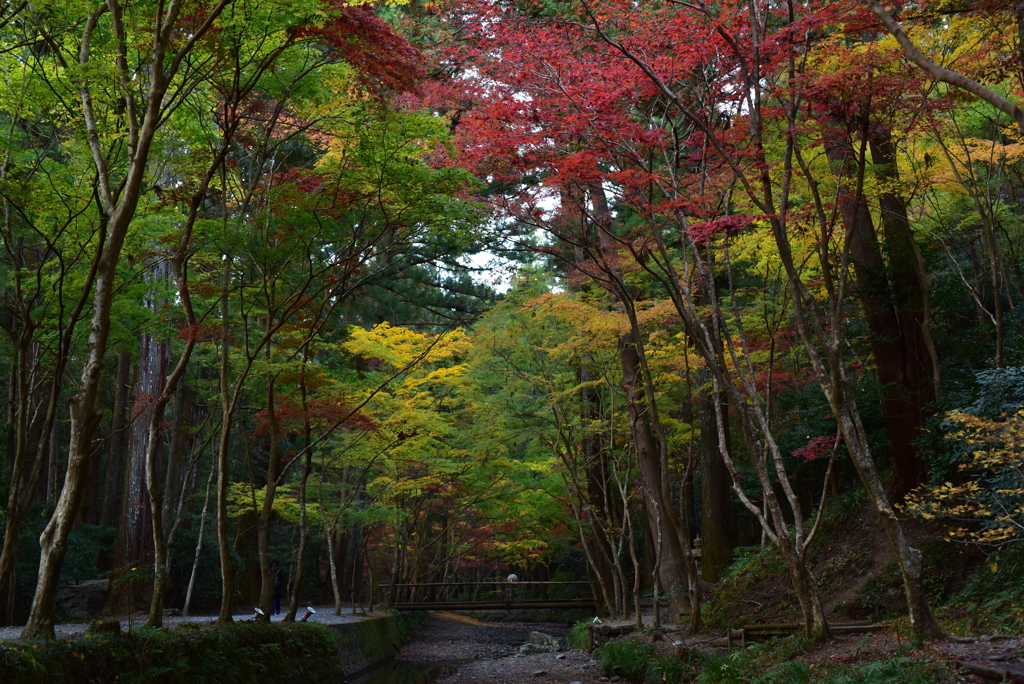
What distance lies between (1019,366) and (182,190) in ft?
35.7

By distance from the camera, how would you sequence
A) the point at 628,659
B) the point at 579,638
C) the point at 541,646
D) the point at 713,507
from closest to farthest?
the point at 628,659, the point at 713,507, the point at 579,638, the point at 541,646

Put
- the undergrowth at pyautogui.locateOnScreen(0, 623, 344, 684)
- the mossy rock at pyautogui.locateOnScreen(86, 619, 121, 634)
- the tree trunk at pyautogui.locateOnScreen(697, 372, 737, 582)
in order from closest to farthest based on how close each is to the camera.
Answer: the undergrowth at pyautogui.locateOnScreen(0, 623, 344, 684) < the mossy rock at pyautogui.locateOnScreen(86, 619, 121, 634) < the tree trunk at pyautogui.locateOnScreen(697, 372, 737, 582)

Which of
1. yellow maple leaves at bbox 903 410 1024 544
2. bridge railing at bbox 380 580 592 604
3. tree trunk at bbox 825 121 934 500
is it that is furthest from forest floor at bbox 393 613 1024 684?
tree trunk at bbox 825 121 934 500

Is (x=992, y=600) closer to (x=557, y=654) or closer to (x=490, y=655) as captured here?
(x=557, y=654)

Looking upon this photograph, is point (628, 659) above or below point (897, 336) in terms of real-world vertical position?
below

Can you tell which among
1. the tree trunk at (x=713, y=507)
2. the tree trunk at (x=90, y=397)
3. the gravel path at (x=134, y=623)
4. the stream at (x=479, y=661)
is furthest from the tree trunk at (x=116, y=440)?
the tree trunk at (x=713, y=507)

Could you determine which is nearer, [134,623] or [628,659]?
[134,623]

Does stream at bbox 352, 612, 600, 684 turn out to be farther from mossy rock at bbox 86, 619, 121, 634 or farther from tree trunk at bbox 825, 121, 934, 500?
mossy rock at bbox 86, 619, 121, 634

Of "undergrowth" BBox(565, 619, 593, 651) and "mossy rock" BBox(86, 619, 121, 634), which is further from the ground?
"mossy rock" BBox(86, 619, 121, 634)

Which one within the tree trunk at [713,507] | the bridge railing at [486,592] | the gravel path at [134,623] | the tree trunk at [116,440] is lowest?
the bridge railing at [486,592]

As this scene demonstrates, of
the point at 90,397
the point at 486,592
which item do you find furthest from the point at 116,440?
the point at 486,592

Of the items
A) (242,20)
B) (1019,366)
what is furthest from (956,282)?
(242,20)

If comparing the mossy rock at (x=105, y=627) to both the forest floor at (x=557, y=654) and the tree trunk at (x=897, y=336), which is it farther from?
the tree trunk at (x=897, y=336)

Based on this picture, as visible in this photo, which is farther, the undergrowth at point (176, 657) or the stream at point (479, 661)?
the stream at point (479, 661)
